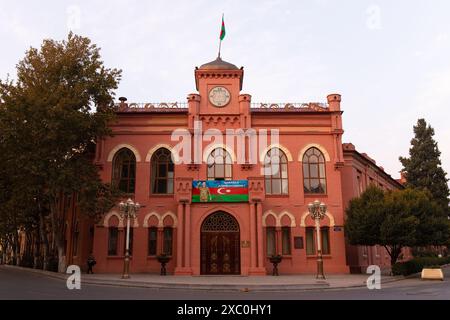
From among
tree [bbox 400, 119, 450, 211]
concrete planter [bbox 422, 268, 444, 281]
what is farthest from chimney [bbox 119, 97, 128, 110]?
tree [bbox 400, 119, 450, 211]

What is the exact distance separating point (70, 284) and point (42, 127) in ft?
31.1

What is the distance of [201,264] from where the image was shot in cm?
2622

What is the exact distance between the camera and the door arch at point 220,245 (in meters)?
26.2

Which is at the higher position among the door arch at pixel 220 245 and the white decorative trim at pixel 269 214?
the white decorative trim at pixel 269 214

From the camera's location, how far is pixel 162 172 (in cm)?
2925

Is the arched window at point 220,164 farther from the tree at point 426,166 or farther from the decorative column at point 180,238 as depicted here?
the tree at point 426,166

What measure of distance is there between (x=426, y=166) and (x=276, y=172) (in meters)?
24.0

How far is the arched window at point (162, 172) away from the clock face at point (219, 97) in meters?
4.71

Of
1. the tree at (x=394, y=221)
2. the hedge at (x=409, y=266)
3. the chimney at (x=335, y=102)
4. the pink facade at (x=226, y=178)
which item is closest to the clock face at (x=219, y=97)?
the pink facade at (x=226, y=178)

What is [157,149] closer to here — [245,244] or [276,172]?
[276,172]

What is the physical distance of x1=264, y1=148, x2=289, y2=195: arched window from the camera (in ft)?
94.8

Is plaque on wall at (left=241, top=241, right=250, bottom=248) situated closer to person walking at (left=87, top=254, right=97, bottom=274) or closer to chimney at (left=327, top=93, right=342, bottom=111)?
person walking at (left=87, top=254, right=97, bottom=274)

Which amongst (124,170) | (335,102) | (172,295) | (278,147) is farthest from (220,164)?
(172,295)

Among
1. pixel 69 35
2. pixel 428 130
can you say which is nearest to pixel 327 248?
pixel 69 35
